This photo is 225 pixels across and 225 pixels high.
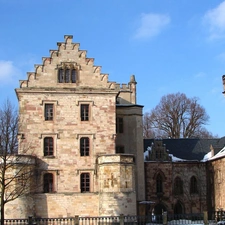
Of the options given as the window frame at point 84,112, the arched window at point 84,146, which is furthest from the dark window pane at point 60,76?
the arched window at point 84,146

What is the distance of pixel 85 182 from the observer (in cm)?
3834

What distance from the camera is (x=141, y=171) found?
44.2 meters

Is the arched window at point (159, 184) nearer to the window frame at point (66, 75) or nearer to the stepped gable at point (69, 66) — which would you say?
the stepped gable at point (69, 66)

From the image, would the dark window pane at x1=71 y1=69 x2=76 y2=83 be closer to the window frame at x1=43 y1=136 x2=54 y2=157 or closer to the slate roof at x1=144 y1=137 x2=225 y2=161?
the window frame at x1=43 y1=136 x2=54 y2=157

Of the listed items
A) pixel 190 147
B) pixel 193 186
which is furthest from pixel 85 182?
pixel 190 147

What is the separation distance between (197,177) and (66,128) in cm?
1603

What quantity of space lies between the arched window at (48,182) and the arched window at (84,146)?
3193mm

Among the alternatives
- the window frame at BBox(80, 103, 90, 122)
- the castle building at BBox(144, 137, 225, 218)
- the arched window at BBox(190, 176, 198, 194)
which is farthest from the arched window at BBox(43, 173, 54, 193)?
the arched window at BBox(190, 176, 198, 194)

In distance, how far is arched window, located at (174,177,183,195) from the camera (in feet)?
153

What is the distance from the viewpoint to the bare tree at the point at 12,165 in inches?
1292

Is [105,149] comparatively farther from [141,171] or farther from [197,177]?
[197,177]

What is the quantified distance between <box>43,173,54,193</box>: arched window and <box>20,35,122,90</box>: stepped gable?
7.42 metres

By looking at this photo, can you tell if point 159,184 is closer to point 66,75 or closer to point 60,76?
point 66,75

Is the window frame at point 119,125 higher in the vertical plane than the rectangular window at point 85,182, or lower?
higher
